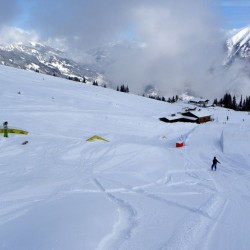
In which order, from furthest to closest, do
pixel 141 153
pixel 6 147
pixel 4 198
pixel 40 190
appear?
pixel 141 153, pixel 6 147, pixel 40 190, pixel 4 198

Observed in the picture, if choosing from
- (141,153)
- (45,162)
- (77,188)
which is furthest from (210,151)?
(77,188)

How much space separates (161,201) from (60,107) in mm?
42827

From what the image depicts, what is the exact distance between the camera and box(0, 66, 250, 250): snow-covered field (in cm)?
1355

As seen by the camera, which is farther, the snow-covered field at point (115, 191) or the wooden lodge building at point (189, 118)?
the wooden lodge building at point (189, 118)

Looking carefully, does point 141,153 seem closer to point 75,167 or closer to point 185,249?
point 75,167

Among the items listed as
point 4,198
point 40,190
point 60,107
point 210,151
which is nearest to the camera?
point 4,198

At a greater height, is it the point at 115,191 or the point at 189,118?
the point at 189,118

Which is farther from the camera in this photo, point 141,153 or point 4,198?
point 141,153

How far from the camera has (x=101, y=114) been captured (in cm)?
6003

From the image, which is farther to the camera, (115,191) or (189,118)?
(189,118)

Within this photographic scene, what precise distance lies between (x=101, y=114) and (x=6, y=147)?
30279 millimetres

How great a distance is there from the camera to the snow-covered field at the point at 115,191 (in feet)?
44.5

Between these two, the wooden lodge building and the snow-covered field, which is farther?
the wooden lodge building

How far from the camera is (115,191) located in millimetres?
20500
